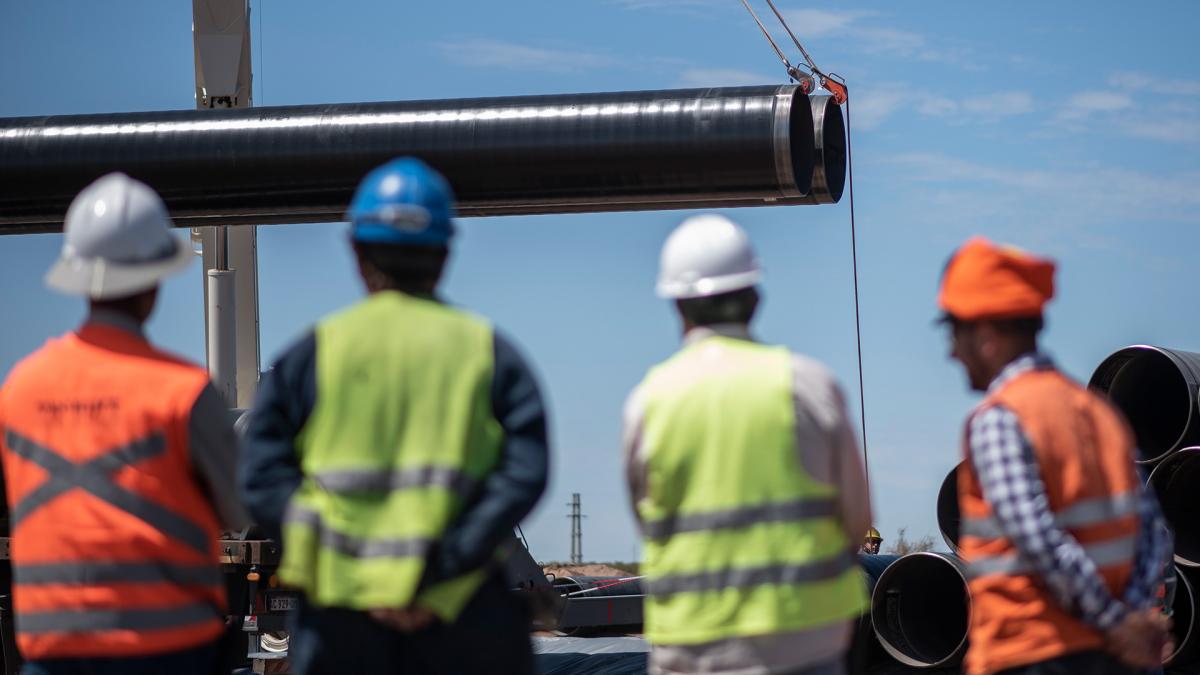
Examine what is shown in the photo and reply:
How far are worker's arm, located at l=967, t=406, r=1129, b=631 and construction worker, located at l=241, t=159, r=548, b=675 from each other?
111 cm

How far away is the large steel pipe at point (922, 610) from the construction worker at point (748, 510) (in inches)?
282

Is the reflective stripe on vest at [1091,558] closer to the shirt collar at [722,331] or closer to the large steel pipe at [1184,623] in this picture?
the shirt collar at [722,331]

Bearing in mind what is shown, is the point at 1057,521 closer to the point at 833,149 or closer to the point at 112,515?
the point at 112,515

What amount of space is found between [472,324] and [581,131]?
6763 millimetres

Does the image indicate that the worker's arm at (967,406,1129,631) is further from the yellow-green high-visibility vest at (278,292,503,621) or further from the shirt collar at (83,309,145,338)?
the shirt collar at (83,309,145,338)

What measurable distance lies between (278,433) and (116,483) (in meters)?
0.40

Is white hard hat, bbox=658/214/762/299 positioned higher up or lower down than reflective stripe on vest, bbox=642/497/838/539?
higher up

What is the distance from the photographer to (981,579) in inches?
160

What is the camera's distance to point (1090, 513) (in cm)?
396

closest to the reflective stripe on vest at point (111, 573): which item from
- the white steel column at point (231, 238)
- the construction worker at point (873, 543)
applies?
the white steel column at point (231, 238)

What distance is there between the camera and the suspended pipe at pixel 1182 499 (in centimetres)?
982

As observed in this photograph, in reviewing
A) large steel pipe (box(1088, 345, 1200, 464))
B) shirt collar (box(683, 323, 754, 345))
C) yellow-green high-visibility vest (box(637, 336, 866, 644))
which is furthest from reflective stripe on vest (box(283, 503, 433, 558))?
large steel pipe (box(1088, 345, 1200, 464))

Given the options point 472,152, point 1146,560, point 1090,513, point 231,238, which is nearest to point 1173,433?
point 472,152

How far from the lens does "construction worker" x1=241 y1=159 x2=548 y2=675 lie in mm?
3674
